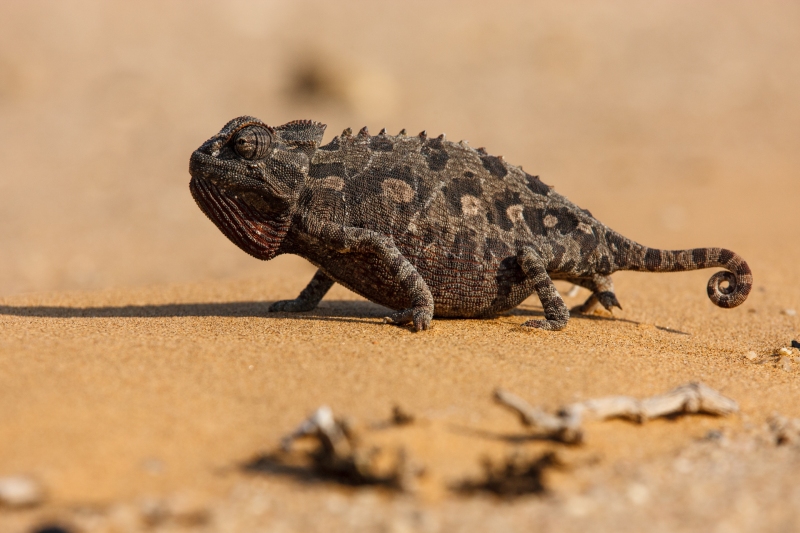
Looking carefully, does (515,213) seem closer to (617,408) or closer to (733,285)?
(733,285)

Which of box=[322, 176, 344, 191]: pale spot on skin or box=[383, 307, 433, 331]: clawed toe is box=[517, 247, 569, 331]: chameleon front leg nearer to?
box=[383, 307, 433, 331]: clawed toe

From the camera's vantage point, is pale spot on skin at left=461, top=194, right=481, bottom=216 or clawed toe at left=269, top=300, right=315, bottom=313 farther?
clawed toe at left=269, top=300, right=315, bottom=313

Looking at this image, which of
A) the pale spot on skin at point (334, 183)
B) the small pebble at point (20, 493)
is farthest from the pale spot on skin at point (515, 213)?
the small pebble at point (20, 493)

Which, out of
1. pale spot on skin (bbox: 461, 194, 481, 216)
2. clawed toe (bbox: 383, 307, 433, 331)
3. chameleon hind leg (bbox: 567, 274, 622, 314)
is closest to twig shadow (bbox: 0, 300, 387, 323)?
clawed toe (bbox: 383, 307, 433, 331)

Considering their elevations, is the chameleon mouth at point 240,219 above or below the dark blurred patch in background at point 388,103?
below

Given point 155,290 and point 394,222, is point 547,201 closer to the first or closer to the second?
point 394,222

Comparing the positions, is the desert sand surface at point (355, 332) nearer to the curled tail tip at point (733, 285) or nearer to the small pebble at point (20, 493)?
the small pebble at point (20, 493)
